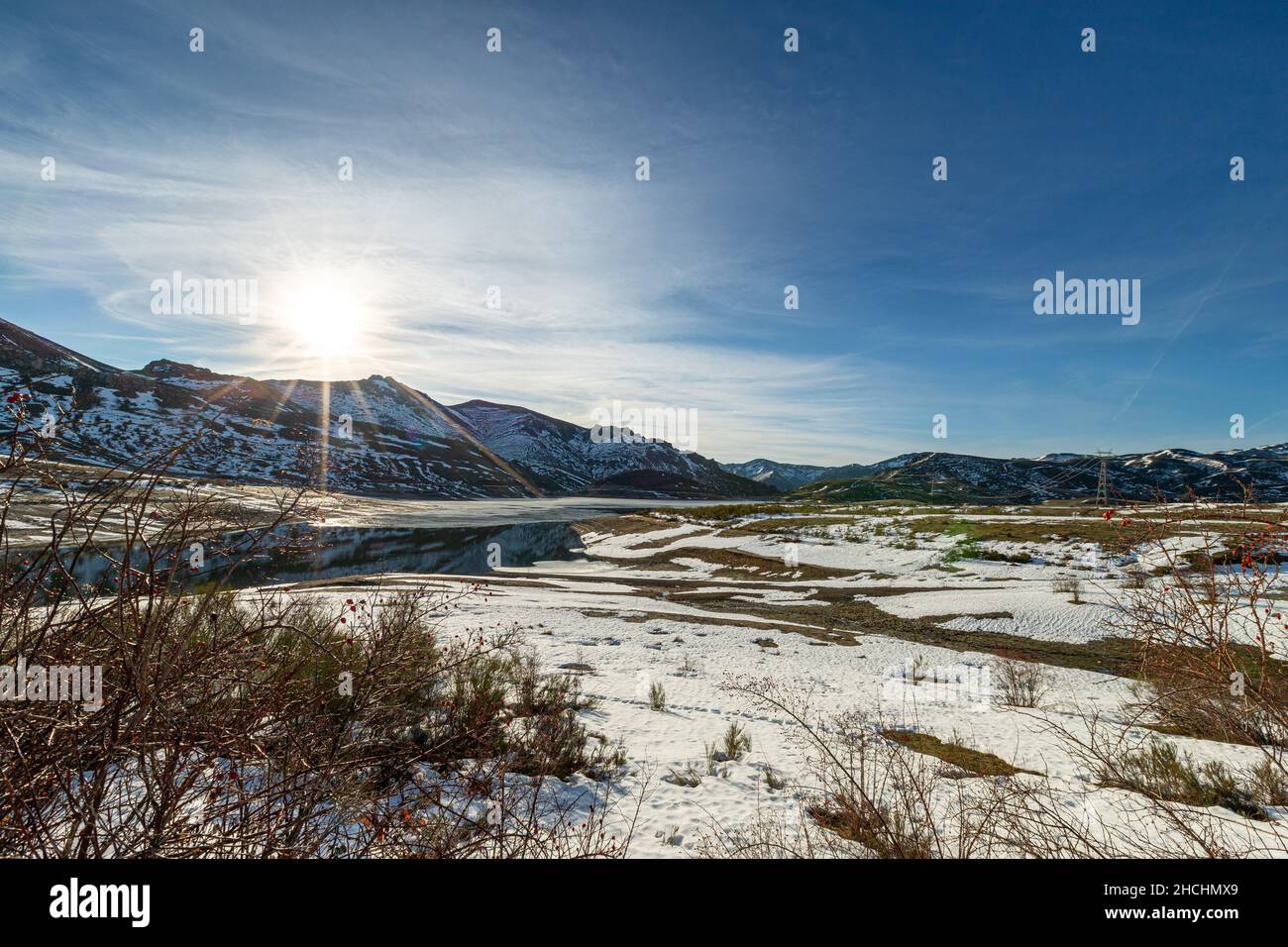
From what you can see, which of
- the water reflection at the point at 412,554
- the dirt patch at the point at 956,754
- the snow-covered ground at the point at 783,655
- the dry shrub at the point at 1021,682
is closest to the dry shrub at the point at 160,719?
the snow-covered ground at the point at 783,655

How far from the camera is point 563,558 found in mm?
40688

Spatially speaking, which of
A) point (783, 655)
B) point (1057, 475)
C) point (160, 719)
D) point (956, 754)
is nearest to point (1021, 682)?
point (956, 754)

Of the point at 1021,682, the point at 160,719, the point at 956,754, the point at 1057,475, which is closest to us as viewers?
the point at 160,719

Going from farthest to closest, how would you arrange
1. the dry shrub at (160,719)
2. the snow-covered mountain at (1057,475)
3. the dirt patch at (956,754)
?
the snow-covered mountain at (1057,475)
the dirt patch at (956,754)
the dry shrub at (160,719)

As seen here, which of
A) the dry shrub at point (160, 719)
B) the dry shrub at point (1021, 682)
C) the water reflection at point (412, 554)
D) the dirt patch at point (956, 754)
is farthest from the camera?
the water reflection at point (412, 554)

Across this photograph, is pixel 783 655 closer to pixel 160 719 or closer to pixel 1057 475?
pixel 160 719

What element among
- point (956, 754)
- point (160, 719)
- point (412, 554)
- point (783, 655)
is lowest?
point (783, 655)

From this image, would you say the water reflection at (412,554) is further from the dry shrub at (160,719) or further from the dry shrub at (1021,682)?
the dry shrub at (1021,682)

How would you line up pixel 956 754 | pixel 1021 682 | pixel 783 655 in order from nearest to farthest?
1. pixel 956 754
2. pixel 1021 682
3. pixel 783 655

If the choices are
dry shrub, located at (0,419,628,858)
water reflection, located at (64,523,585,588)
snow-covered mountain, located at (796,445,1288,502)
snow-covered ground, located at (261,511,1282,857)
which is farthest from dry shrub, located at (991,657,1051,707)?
snow-covered mountain, located at (796,445,1288,502)

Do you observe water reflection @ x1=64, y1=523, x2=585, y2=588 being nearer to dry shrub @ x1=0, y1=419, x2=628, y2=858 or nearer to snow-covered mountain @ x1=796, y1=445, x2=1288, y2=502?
dry shrub @ x1=0, y1=419, x2=628, y2=858
